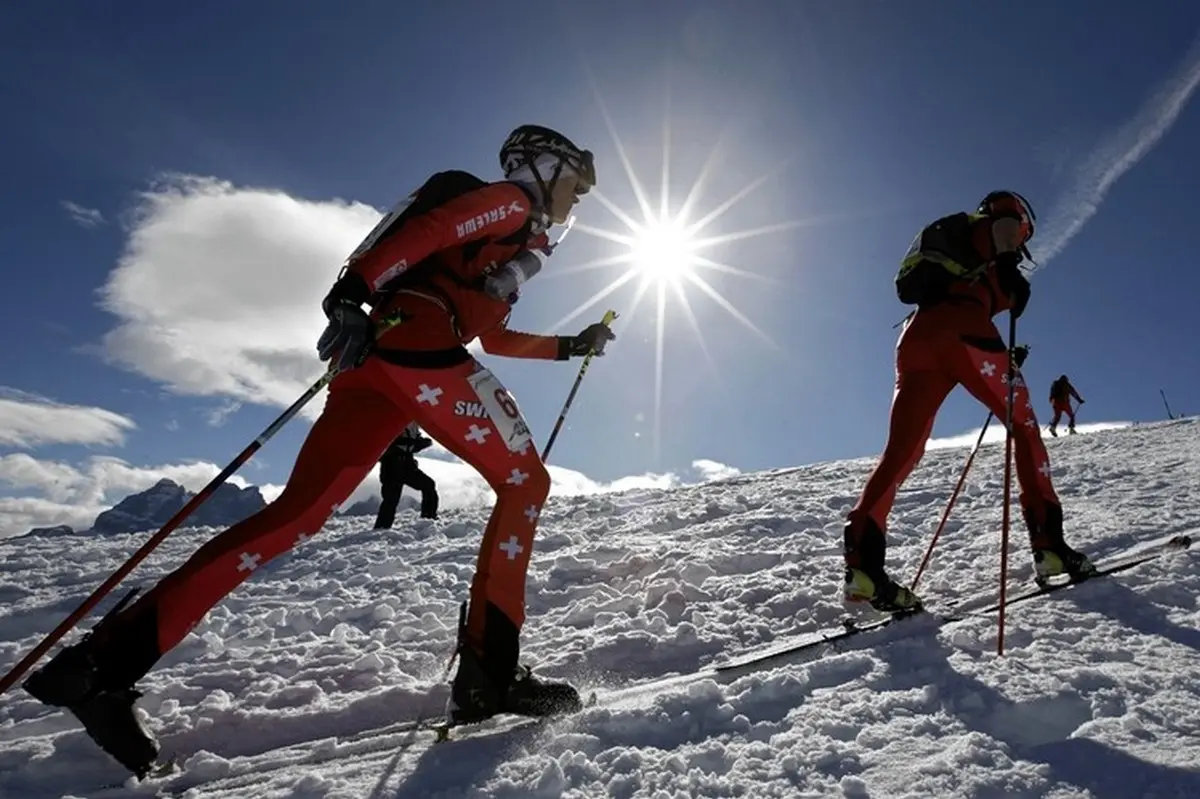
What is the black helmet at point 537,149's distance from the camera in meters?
3.76

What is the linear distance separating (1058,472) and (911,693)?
9.33 metres

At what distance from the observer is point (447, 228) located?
126 inches

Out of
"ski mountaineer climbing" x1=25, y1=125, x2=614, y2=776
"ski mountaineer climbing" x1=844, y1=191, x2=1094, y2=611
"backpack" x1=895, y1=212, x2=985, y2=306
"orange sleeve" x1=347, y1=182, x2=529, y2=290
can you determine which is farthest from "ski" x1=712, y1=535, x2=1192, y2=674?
"orange sleeve" x1=347, y1=182, x2=529, y2=290

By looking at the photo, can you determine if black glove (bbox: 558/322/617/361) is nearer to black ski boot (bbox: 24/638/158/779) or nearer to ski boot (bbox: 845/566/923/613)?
ski boot (bbox: 845/566/923/613)

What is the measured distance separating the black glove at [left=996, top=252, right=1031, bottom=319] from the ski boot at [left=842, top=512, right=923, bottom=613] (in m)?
1.67

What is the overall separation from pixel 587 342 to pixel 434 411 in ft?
6.68

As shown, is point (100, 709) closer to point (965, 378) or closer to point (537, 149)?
point (537, 149)

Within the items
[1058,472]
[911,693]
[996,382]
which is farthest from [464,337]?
[1058,472]

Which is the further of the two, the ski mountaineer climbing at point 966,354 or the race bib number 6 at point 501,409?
the ski mountaineer climbing at point 966,354

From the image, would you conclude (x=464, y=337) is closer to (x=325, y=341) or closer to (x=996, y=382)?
(x=325, y=341)

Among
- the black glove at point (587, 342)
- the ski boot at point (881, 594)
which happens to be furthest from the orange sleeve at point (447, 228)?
the ski boot at point (881, 594)

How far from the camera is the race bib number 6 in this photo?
3.33m

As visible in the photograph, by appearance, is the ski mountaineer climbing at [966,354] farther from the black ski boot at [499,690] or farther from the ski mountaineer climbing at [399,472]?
the ski mountaineer climbing at [399,472]

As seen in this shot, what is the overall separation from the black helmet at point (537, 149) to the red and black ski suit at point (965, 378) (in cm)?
258
